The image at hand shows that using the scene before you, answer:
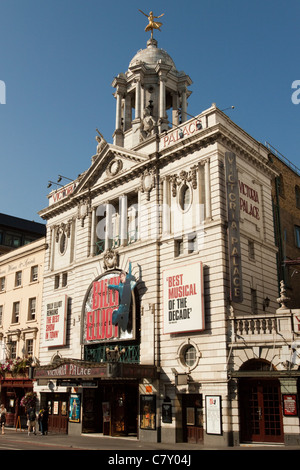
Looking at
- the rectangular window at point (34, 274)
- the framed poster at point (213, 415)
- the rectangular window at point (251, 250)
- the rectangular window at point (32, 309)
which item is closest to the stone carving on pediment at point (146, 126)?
the rectangular window at point (251, 250)

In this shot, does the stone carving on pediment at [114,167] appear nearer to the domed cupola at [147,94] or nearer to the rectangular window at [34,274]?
the domed cupola at [147,94]

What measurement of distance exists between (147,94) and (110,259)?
16516 millimetres

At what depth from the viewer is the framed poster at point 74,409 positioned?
35031 mm

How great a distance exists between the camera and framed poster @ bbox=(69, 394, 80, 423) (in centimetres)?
3503

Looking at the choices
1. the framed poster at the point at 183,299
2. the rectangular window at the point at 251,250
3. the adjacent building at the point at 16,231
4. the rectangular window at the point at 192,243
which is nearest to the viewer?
the framed poster at the point at 183,299

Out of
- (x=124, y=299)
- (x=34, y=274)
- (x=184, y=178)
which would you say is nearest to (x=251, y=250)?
(x=184, y=178)

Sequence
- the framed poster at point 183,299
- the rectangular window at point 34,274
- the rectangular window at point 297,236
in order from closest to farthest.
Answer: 1. the framed poster at point 183,299
2. the rectangular window at point 297,236
3. the rectangular window at point 34,274

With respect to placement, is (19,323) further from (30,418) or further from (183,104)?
(183,104)

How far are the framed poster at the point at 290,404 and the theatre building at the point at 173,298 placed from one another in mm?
53

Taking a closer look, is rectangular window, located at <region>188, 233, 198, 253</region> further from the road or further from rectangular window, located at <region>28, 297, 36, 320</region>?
rectangular window, located at <region>28, 297, 36, 320</region>

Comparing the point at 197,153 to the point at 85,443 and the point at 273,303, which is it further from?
the point at 85,443

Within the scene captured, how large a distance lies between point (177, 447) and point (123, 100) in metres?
30.7

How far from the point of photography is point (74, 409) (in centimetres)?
3544

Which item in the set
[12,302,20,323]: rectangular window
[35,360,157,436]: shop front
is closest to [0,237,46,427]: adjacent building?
[12,302,20,323]: rectangular window
